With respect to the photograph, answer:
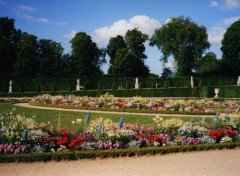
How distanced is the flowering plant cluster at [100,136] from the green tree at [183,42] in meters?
47.1

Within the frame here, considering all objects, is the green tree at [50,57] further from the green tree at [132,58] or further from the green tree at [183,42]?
the green tree at [183,42]

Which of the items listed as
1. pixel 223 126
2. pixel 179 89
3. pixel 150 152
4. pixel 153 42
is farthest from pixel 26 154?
pixel 153 42

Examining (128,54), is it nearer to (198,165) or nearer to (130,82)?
(130,82)

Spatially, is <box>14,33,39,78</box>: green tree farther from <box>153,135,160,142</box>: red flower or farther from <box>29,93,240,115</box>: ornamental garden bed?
<box>153,135,160,142</box>: red flower

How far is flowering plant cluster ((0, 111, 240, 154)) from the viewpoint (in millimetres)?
8445

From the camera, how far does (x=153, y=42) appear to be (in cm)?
6306

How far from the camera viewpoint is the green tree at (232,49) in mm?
53406

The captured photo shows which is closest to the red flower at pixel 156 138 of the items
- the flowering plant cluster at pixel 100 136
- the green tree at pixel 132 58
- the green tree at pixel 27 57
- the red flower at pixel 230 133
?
the flowering plant cluster at pixel 100 136

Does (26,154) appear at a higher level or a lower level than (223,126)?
lower

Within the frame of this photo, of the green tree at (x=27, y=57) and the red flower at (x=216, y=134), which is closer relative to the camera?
the red flower at (x=216, y=134)

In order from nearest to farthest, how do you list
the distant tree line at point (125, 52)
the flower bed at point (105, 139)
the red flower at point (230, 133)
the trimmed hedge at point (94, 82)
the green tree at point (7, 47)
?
the flower bed at point (105, 139), the red flower at point (230, 133), the trimmed hedge at point (94, 82), the green tree at point (7, 47), the distant tree line at point (125, 52)

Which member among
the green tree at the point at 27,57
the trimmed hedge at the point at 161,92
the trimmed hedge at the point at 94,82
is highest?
the green tree at the point at 27,57

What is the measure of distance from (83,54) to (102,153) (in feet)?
157

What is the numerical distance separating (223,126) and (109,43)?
5390cm
